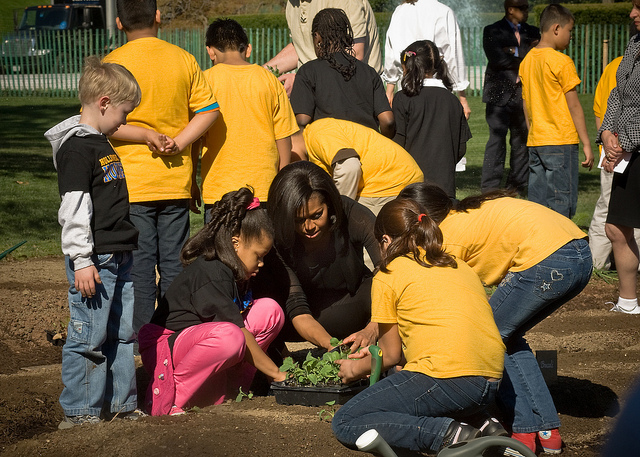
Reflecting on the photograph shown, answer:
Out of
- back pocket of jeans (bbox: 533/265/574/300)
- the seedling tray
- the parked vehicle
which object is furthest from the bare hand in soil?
the parked vehicle

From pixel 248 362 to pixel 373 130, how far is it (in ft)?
Answer: 6.17

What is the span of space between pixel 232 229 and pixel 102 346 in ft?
2.88

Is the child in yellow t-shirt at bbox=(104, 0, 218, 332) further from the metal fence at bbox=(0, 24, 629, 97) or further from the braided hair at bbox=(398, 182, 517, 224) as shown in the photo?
the metal fence at bbox=(0, 24, 629, 97)

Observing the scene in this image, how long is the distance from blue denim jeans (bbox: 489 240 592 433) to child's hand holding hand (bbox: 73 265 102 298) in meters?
1.86

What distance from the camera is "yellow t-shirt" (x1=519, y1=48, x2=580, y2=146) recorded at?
6996 mm

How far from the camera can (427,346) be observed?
3340 millimetres

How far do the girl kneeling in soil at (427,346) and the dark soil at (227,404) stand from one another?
0.25 metres

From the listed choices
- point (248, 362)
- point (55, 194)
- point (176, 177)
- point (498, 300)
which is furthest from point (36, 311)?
point (55, 194)

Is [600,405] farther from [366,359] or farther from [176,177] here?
[176,177]

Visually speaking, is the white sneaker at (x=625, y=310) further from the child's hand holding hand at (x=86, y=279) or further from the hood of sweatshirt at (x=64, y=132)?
the hood of sweatshirt at (x=64, y=132)

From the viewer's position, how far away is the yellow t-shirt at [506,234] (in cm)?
363

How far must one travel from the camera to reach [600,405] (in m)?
4.29

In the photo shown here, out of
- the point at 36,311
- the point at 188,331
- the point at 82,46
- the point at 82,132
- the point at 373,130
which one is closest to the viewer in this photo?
the point at 82,132

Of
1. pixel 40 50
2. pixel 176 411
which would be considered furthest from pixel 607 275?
pixel 40 50
